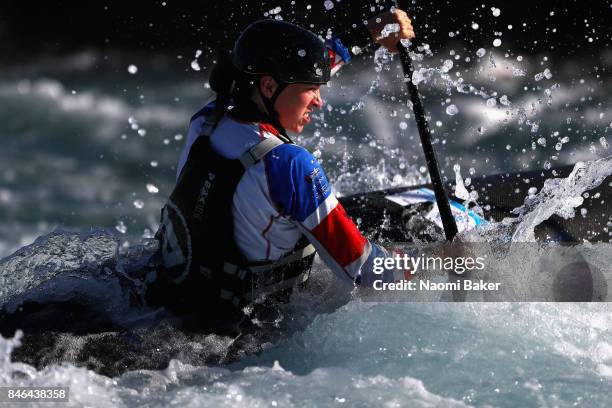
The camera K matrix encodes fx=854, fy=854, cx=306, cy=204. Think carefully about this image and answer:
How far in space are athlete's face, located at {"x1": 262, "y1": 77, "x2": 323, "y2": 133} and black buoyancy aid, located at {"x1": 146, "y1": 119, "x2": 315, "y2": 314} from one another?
7.2 inches

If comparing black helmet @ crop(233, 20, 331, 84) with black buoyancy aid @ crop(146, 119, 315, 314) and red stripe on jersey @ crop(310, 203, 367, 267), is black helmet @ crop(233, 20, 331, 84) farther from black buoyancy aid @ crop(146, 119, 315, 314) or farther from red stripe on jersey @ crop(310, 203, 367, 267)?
red stripe on jersey @ crop(310, 203, 367, 267)

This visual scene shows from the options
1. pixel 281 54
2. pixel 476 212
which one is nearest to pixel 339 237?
pixel 281 54

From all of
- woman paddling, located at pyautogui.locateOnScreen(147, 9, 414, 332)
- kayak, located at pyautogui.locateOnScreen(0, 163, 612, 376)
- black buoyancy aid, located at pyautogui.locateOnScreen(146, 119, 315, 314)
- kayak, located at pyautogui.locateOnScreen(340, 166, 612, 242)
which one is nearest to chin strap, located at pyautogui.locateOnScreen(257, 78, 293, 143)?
woman paddling, located at pyautogui.locateOnScreen(147, 9, 414, 332)

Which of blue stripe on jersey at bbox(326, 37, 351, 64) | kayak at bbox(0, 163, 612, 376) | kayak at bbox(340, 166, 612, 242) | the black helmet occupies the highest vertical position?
blue stripe on jersey at bbox(326, 37, 351, 64)

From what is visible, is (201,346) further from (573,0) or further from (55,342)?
(573,0)

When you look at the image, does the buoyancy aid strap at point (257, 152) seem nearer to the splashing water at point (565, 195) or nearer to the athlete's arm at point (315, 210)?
the athlete's arm at point (315, 210)

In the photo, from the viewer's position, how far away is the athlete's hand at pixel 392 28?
Result: 149 inches

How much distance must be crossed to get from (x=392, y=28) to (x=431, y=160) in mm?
627

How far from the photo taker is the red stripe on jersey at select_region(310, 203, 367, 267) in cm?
290

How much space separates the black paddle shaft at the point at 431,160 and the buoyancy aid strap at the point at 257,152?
989mm

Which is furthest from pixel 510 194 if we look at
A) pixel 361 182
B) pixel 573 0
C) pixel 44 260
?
pixel 573 0

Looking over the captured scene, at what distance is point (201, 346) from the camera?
9.84 feet

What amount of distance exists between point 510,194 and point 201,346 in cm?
224

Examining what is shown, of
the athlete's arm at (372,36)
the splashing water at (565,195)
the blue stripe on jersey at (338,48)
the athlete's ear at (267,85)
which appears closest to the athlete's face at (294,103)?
the athlete's ear at (267,85)
